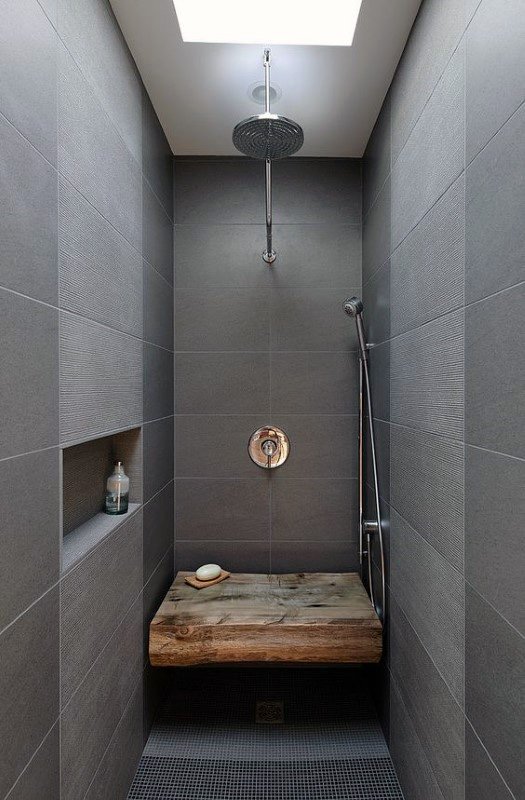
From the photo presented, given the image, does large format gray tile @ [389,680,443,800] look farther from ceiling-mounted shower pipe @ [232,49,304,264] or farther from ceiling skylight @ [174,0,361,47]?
ceiling skylight @ [174,0,361,47]

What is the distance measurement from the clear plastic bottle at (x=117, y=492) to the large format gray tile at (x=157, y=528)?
0.20 meters

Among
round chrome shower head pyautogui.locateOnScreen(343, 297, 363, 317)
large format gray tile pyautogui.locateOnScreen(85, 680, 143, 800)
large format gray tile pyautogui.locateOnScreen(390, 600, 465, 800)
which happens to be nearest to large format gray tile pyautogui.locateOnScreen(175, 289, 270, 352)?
round chrome shower head pyautogui.locateOnScreen(343, 297, 363, 317)

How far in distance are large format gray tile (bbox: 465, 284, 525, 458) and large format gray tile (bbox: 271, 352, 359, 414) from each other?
4.02 feet

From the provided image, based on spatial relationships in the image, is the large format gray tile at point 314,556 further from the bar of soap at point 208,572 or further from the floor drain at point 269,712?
the floor drain at point 269,712

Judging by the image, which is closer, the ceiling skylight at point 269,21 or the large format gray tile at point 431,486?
the large format gray tile at point 431,486

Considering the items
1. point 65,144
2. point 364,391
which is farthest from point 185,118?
point 364,391

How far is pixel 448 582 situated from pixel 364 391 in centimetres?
111

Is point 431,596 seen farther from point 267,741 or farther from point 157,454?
point 157,454

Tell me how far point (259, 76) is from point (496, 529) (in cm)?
173

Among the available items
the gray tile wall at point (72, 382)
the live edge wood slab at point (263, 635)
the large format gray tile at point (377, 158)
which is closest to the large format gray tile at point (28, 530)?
the gray tile wall at point (72, 382)

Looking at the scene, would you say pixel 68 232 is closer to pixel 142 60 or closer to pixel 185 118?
pixel 142 60

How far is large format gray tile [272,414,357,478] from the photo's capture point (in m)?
2.34

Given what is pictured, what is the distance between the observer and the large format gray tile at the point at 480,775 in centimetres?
95

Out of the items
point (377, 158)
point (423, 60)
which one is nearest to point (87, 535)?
point (423, 60)
